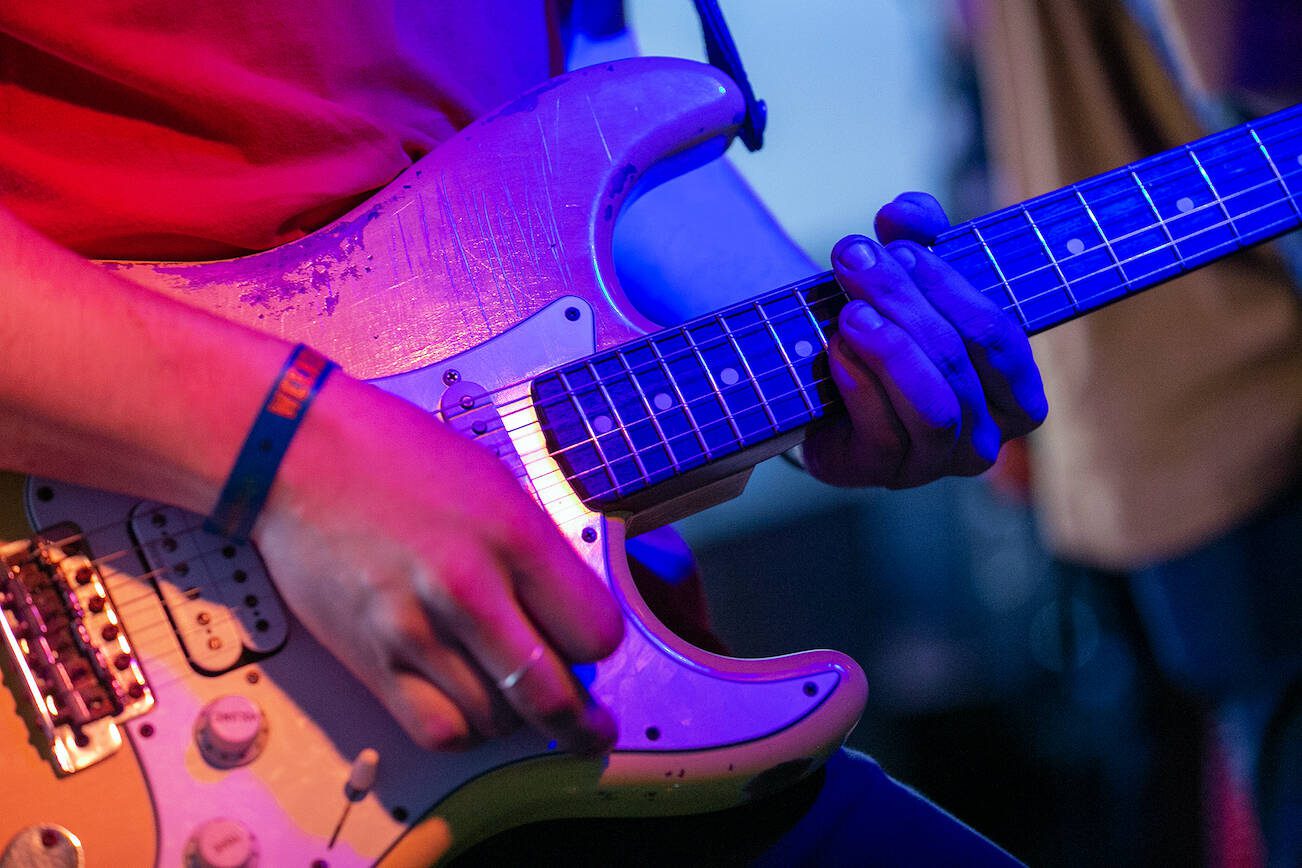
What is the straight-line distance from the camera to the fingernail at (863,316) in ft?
2.85

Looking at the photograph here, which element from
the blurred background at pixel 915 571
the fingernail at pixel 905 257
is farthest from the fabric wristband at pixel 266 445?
the blurred background at pixel 915 571

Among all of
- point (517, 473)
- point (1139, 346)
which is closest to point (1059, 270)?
point (517, 473)

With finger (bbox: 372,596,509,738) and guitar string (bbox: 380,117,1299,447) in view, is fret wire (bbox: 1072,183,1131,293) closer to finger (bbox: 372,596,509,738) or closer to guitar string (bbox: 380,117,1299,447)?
guitar string (bbox: 380,117,1299,447)

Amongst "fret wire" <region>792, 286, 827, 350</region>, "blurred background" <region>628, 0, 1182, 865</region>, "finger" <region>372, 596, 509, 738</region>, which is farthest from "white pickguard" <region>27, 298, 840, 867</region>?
"blurred background" <region>628, 0, 1182, 865</region>

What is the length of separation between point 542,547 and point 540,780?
0.24 metres

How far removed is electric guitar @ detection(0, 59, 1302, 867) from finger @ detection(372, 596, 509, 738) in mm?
105

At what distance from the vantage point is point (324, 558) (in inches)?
25.5

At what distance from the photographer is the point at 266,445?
2.15 ft

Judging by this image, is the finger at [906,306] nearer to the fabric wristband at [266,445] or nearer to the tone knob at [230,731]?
the fabric wristband at [266,445]

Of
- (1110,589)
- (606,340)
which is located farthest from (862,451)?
(1110,589)

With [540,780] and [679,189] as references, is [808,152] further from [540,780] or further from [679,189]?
[540,780]

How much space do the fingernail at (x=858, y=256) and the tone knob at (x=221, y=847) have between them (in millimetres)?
730

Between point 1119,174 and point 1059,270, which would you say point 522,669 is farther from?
point 1119,174

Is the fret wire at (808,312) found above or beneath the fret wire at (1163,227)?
above
